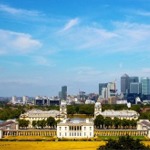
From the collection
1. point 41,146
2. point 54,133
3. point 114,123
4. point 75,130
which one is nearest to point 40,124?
point 54,133

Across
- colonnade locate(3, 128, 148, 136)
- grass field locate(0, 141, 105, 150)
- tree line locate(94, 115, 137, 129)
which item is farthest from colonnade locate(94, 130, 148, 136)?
Result: grass field locate(0, 141, 105, 150)

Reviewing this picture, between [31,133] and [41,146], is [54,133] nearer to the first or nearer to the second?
[31,133]

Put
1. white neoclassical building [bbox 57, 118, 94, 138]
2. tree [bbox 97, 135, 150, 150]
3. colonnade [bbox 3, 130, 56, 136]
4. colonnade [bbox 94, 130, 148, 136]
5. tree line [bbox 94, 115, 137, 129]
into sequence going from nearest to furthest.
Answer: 1. tree [bbox 97, 135, 150, 150]
2. white neoclassical building [bbox 57, 118, 94, 138]
3. colonnade [bbox 3, 130, 56, 136]
4. colonnade [bbox 94, 130, 148, 136]
5. tree line [bbox 94, 115, 137, 129]

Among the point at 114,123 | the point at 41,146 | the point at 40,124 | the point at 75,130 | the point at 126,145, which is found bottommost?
the point at 41,146

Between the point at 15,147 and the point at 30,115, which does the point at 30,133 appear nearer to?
the point at 15,147

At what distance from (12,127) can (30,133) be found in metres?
3.82

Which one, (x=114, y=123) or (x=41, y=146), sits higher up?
(x=114, y=123)

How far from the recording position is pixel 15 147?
1821 inches

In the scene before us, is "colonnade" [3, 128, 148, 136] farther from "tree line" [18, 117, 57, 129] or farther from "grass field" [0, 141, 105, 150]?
"grass field" [0, 141, 105, 150]

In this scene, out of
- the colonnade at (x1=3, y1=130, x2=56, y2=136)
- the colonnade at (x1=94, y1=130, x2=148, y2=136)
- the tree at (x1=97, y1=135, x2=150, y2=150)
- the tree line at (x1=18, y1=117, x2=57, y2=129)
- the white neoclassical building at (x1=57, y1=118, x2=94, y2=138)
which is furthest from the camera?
the tree line at (x1=18, y1=117, x2=57, y2=129)

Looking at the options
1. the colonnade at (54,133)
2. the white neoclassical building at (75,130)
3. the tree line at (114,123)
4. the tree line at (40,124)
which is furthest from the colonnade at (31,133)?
the tree line at (114,123)

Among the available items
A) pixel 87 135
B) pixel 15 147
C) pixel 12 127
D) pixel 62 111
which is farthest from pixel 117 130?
pixel 62 111

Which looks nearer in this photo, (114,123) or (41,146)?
(41,146)

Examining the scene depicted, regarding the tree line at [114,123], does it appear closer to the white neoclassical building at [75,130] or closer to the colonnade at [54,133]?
the colonnade at [54,133]
